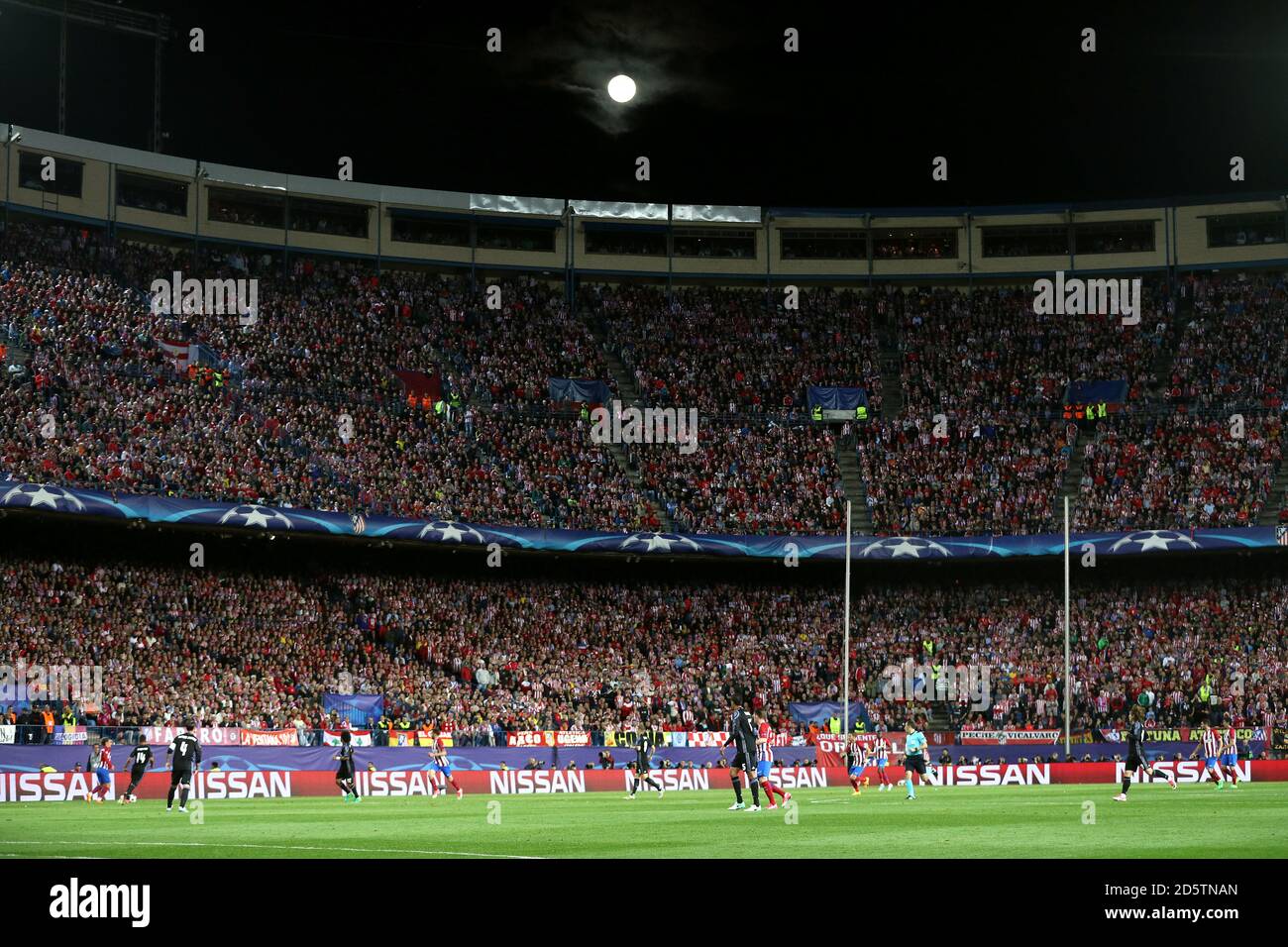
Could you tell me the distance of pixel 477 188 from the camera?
7031 centimetres

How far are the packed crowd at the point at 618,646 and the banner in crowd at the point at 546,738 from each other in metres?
1.45

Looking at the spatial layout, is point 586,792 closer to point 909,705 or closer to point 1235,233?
point 909,705

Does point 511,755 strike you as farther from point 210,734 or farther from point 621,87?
point 621,87

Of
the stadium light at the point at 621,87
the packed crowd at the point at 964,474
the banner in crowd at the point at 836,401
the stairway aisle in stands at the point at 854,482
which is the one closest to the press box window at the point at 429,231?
the banner in crowd at the point at 836,401

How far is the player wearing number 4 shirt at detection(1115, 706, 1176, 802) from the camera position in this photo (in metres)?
34.4

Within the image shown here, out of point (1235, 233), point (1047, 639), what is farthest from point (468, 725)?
point (1235, 233)

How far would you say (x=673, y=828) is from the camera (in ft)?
86.7

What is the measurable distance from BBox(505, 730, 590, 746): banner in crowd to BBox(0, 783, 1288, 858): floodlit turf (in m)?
12.9

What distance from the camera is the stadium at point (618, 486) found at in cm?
4875

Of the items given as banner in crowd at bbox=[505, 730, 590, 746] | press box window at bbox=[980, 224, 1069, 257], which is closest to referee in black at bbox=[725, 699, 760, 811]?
banner in crowd at bbox=[505, 730, 590, 746]

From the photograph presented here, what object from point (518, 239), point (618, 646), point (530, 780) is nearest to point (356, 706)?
point (530, 780)

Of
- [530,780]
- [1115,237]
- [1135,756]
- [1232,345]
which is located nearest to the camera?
[1135,756]

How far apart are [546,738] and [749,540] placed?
14303 mm

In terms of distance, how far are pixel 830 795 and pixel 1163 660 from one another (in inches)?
944
